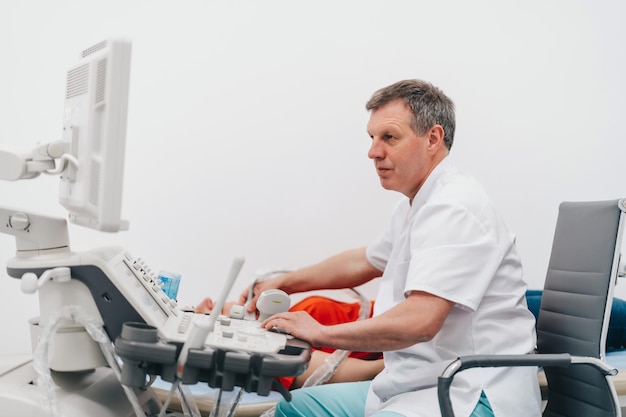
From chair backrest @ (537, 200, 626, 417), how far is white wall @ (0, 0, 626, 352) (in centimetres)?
110

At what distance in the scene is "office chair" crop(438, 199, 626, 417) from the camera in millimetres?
1685

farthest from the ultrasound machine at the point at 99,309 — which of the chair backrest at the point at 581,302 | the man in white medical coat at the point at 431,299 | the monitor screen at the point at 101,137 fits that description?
the chair backrest at the point at 581,302

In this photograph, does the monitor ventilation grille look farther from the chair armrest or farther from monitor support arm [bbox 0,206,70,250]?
the chair armrest

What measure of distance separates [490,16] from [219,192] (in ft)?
5.07

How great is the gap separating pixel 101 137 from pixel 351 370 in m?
1.30

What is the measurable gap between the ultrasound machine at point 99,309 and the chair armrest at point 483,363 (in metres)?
0.32

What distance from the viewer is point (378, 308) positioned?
1.89 meters

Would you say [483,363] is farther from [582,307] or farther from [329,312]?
[329,312]

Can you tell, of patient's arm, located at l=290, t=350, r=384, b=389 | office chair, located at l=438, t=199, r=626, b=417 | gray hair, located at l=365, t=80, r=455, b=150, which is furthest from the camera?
patient's arm, located at l=290, t=350, r=384, b=389

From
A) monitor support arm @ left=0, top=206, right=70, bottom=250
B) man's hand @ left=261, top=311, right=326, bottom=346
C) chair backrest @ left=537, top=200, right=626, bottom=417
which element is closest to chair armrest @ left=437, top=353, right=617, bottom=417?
chair backrest @ left=537, top=200, right=626, bottom=417

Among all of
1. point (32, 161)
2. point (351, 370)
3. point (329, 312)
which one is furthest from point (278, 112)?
point (32, 161)

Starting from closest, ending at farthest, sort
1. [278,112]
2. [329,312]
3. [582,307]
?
[582,307] < [329,312] < [278,112]

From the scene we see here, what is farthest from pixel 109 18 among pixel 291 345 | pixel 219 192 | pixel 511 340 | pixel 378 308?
Answer: pixel 511 340

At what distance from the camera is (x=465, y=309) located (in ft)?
5.25
